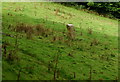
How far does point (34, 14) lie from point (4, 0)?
279 inches

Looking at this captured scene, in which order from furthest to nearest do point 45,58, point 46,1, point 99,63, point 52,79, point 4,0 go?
point 46,1, point 4,0, point 99,63, point 45,58, point 52,79

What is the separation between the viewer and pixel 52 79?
8.85 meters

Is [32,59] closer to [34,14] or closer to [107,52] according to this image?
[107,52]

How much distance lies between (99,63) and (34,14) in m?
13.4

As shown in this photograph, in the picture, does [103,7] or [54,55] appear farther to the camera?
[103,7]

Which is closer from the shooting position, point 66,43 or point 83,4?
point 66,43

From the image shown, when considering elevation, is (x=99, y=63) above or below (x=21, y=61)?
below

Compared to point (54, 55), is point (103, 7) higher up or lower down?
lower down

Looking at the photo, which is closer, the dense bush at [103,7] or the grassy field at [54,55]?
the grassy field at [54,55]

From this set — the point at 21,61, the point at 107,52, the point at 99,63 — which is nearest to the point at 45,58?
the point at 21,61

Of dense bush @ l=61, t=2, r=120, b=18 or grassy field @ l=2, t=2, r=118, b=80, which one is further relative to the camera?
dense bush @ l=61, t=2, r=120, b=18

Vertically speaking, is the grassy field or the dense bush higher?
the grassy field

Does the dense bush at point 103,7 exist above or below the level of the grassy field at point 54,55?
below

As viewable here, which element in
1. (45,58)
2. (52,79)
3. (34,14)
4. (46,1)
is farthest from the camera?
A: (46,1)
